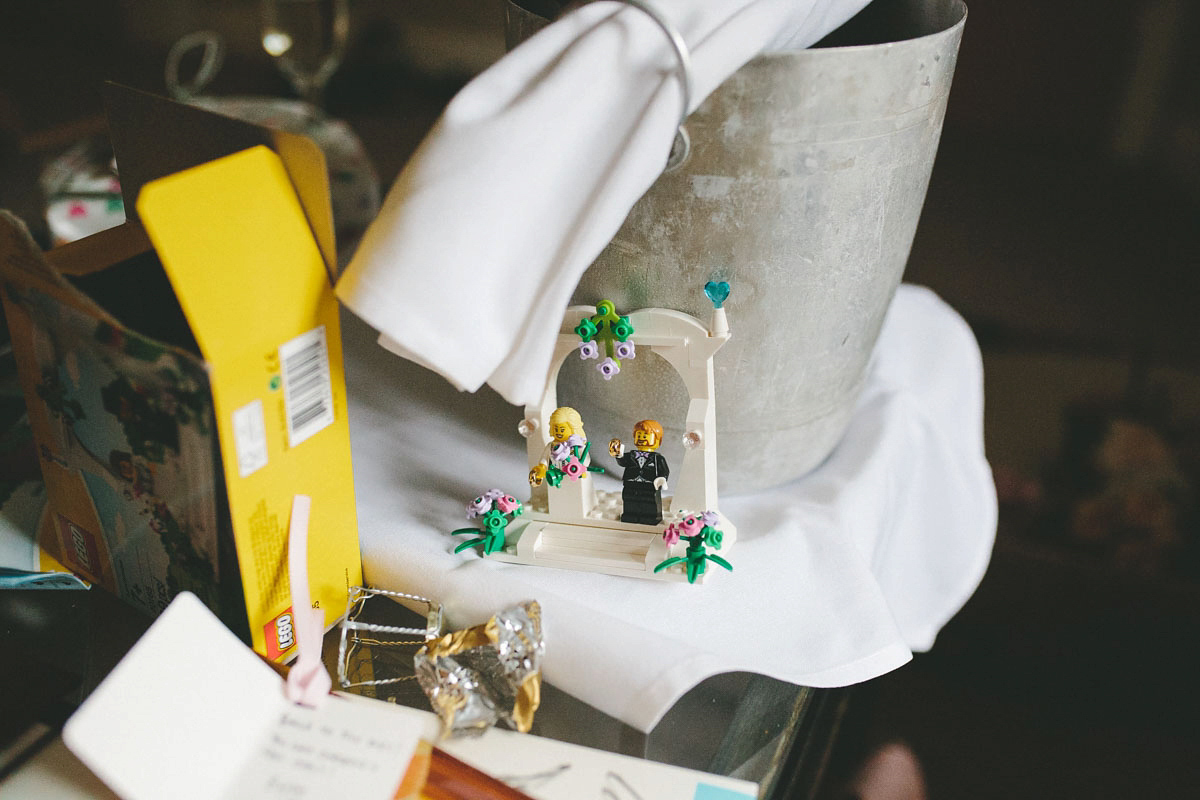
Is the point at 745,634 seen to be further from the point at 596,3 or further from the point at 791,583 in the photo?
the point at 596,3

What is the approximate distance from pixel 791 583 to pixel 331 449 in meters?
0.28

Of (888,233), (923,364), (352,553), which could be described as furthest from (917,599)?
(352,553)

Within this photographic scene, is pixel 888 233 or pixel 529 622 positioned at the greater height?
pixel 888 233

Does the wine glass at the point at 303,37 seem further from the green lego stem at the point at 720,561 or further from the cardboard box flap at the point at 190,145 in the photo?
the green lego stem at the point at 720,561

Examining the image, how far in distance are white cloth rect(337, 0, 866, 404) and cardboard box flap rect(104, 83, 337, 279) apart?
3cm

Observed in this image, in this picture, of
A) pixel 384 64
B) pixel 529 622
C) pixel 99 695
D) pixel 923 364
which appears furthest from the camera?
pixel 384 64

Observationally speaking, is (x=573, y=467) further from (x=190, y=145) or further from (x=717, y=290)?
(x=190, y=145)

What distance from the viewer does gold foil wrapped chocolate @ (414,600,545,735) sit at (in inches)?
19.0

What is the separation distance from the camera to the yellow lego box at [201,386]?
429 mm

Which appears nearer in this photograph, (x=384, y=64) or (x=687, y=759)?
(x=687, y=759)

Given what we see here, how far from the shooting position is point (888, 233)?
58cm

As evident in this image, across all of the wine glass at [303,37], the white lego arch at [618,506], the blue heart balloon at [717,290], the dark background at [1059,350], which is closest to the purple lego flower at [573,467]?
the white lego arch at [618,506]

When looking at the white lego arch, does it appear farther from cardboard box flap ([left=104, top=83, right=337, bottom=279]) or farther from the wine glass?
the wine glass

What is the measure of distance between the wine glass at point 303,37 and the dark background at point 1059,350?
Answer: 0.17m
